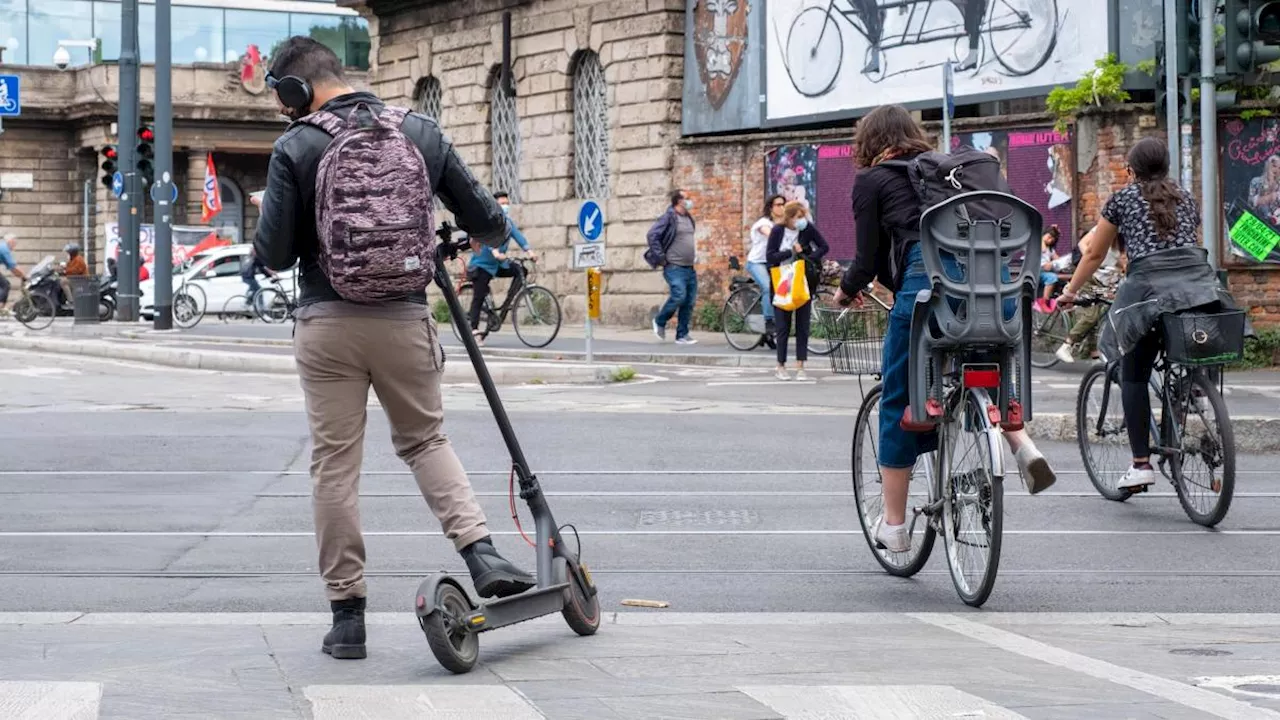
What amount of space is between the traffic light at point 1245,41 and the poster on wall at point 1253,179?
27.7 feet

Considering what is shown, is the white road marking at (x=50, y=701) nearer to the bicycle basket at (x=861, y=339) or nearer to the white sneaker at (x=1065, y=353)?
the bicycle basket at (x=861, y=339)

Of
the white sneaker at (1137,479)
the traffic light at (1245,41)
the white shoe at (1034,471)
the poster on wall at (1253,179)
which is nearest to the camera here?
the white shoe at (1034,471)

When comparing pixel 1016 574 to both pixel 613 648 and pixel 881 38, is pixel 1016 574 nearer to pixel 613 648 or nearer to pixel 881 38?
pixel 613 648

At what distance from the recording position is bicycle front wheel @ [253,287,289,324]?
112ft

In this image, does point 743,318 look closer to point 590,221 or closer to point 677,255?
point 677,255

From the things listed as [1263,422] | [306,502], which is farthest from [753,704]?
[1263,422]

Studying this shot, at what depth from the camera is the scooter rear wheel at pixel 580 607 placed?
5.91m

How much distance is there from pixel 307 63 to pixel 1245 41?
8854mm

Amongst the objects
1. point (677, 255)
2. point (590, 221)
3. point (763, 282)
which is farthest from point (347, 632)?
point (677, 255)

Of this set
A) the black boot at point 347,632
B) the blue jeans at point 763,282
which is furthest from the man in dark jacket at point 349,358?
the blue jeans at point 763,282

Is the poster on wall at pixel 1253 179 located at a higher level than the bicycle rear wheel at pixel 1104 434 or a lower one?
higher

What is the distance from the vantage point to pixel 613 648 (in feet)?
19.2

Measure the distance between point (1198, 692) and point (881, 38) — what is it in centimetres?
2078

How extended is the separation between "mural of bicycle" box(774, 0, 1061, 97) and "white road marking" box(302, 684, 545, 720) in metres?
19.1
